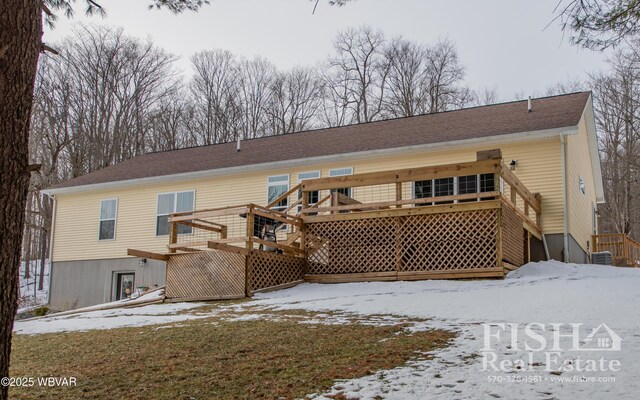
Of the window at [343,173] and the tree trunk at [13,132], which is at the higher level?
the window at [343,173]

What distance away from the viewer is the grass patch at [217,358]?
4395 millimetres

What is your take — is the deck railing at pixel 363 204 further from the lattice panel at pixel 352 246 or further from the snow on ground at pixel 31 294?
the snow on ground at pixel 31 294

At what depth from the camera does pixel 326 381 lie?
4.33m

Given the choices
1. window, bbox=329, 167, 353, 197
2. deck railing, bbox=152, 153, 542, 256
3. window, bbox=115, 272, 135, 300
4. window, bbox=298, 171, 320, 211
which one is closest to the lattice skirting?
deck railing, bbox=152, 153, 542, 256

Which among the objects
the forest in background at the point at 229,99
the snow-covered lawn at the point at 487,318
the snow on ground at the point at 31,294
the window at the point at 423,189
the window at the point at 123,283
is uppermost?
the forest in background at the point at 229,99

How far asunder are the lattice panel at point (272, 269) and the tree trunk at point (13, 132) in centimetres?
740

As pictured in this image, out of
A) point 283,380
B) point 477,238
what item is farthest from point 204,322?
point 477,238

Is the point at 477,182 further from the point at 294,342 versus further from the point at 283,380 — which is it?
the point at 283,380

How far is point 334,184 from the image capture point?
12016 mm

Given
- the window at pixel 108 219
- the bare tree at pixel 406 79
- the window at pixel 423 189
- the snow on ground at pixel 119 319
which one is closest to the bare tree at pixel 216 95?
the bare tree at pixel 406 79

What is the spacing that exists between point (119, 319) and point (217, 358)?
434cm

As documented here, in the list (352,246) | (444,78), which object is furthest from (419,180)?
(444,78)

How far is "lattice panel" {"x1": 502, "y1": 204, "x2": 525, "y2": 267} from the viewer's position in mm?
10695

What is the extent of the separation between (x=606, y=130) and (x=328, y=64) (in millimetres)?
14765
